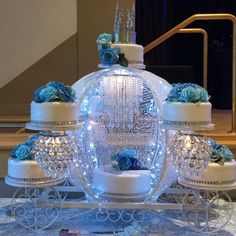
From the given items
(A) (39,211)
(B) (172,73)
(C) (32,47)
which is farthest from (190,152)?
(C) (32,47)

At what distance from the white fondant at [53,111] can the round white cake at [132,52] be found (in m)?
0.40

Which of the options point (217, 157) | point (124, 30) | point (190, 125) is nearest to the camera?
point (190, 125)

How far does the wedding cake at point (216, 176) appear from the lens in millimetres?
1793

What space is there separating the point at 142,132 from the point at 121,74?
0.27 m

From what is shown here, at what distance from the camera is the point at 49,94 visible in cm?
174

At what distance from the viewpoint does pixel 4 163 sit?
7.82 ft

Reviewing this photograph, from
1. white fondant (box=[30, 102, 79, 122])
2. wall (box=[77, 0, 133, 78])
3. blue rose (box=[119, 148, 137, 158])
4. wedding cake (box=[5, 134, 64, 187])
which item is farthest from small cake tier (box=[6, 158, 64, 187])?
wall (box=[77, 0, 133, 78])

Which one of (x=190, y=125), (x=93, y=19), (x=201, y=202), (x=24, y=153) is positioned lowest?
(x=201, y=202)

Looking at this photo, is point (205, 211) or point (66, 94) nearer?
point (66, 94)

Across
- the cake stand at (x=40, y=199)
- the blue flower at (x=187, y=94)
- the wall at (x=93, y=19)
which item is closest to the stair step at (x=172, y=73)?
the wall at (x=93, y=19)

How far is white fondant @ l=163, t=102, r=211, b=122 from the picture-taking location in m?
1.71

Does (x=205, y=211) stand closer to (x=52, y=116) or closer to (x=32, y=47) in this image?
(x=52, y=116)

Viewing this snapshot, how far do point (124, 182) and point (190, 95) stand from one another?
0.43m

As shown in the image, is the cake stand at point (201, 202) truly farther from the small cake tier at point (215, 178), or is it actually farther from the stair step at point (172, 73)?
the stair step at point (172, 73)
